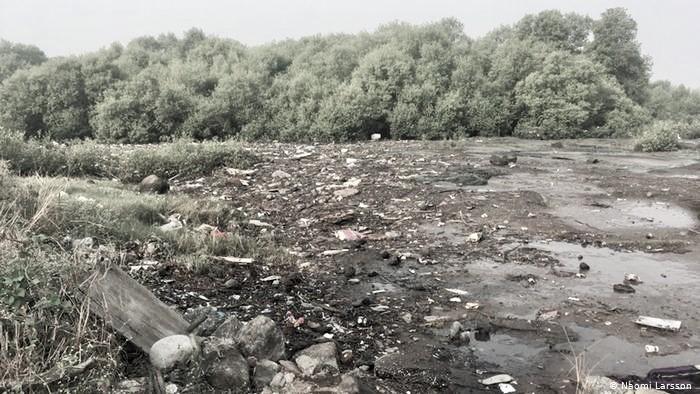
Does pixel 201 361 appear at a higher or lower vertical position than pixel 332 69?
lower

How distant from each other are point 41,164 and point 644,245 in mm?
9310

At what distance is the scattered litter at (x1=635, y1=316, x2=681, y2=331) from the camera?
376 centimetres

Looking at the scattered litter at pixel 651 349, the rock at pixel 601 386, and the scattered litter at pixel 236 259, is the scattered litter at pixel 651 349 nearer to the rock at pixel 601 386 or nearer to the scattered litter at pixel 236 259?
the rock at pixel 601 386

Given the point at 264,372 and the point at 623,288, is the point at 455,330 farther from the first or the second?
the point at 623,288

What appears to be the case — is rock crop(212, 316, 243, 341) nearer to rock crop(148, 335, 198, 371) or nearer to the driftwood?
rock crop(148, 335, 198, 371)

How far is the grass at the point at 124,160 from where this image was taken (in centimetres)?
899

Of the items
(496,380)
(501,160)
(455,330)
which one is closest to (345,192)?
(455,330)

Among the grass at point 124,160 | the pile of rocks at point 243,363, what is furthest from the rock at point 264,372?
the grass at point 124,160

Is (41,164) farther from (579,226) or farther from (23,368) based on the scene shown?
(579,226)

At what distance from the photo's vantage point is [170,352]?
8.84 feet

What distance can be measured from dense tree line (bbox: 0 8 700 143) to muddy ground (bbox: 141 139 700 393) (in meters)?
9.22

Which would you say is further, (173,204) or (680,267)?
(173,204)

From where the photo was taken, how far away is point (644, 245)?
572cm

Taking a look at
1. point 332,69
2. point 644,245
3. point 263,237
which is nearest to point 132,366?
point 263,237
